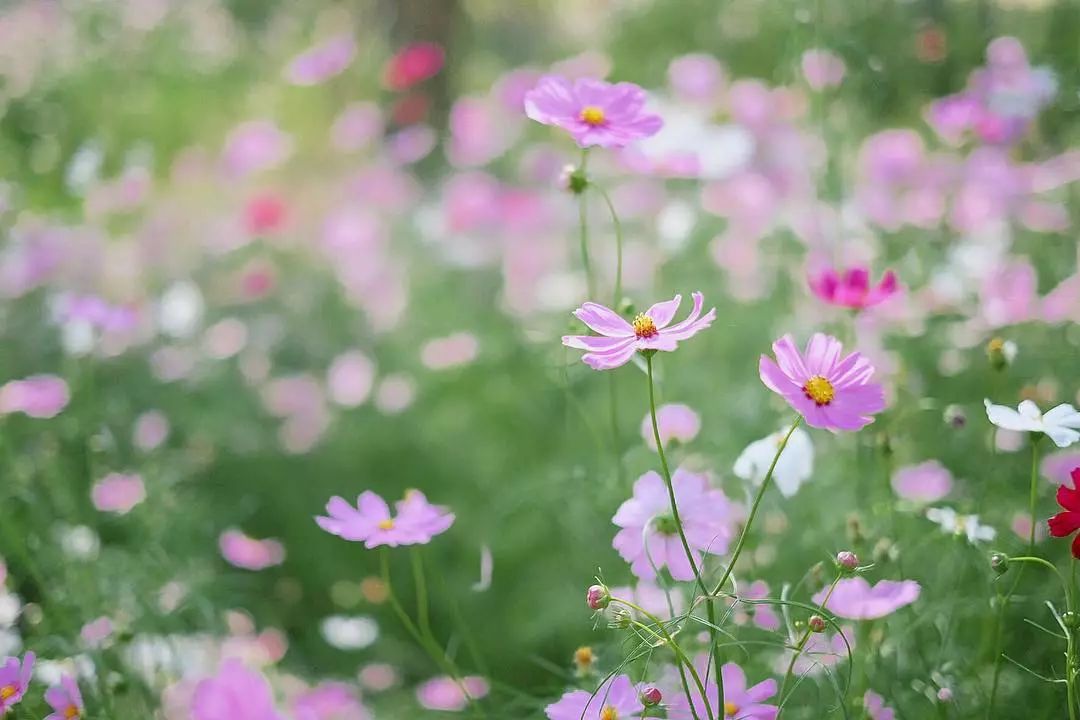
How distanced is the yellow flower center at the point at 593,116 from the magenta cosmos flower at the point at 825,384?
25 cm

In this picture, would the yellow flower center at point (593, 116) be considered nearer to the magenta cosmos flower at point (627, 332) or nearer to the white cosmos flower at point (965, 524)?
the magenta cosmos flower at point (627, 332)

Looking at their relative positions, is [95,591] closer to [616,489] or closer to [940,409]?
[616,489]

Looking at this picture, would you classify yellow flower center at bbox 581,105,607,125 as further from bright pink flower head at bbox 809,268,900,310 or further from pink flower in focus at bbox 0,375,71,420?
pink flower in focus at bbox 0,375,71,420

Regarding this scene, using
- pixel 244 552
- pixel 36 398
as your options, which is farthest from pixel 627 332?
pixel 36 398

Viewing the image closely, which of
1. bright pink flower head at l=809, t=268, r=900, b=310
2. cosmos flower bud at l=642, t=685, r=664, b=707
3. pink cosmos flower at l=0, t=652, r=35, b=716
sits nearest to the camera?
cosmos flower bud at l=642, t=685, r=664, b=707

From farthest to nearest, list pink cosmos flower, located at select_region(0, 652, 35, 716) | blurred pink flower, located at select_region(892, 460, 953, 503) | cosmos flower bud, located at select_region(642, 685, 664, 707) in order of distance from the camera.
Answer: blurred pink flower, located at select_region(892, 460, 953, 503)
pink cosmos flower, located at select_region(0, 652, 35, 716)
cosmos flower bud, located at select_region(642, 685, 664, 707)

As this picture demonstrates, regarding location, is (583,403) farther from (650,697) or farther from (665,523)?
(650,697)

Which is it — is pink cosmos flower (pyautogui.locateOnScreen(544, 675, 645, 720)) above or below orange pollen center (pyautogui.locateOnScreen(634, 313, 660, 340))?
below

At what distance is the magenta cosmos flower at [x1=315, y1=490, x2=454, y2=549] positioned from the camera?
2.39 feet

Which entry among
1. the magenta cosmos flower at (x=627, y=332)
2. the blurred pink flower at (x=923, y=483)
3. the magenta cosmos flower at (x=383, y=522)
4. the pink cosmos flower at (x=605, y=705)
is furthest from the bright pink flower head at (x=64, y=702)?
the blurred pink flower at (x=923, y=483)

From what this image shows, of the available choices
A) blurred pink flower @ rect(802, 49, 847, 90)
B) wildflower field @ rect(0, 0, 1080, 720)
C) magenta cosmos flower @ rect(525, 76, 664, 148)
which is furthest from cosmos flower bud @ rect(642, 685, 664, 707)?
blurred pink flower @ rect(802, 49, 847, 90)

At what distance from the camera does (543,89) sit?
80 cm

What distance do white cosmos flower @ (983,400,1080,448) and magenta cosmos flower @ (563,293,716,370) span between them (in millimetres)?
208

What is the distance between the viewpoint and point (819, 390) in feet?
2.07
